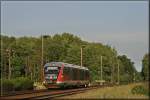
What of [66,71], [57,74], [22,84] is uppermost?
[66,71]

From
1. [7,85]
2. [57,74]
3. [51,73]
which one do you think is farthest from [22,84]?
[57,74]

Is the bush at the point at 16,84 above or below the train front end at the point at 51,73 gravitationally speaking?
below

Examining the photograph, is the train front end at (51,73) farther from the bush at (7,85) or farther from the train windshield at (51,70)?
the bush at (7,85)

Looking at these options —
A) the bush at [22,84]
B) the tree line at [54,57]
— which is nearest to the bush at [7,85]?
the bush at [22,84]

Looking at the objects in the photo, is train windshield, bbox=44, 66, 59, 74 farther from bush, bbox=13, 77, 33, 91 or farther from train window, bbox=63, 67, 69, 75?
bush, bbox=13, 77, 33, 91

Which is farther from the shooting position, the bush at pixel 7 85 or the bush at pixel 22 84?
the bush at pixel 22 84

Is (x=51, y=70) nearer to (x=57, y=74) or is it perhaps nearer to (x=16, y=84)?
(x=57, y=74)

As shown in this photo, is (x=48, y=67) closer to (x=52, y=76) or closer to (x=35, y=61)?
(x=52, y=76)

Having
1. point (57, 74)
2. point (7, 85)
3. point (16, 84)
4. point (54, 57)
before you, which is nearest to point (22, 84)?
point (16, 84)

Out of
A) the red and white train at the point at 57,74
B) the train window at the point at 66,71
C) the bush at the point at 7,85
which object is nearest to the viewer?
the bush at the point at 7,85

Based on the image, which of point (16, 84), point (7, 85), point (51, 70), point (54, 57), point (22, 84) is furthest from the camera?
point (54, 57)

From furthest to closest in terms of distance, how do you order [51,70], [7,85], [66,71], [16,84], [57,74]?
[16,84] < [66,71] < [51,70] < [57,74] < [7,85]

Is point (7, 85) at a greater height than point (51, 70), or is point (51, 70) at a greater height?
point (51, 70)

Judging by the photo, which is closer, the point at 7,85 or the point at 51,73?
the point at 7,85
